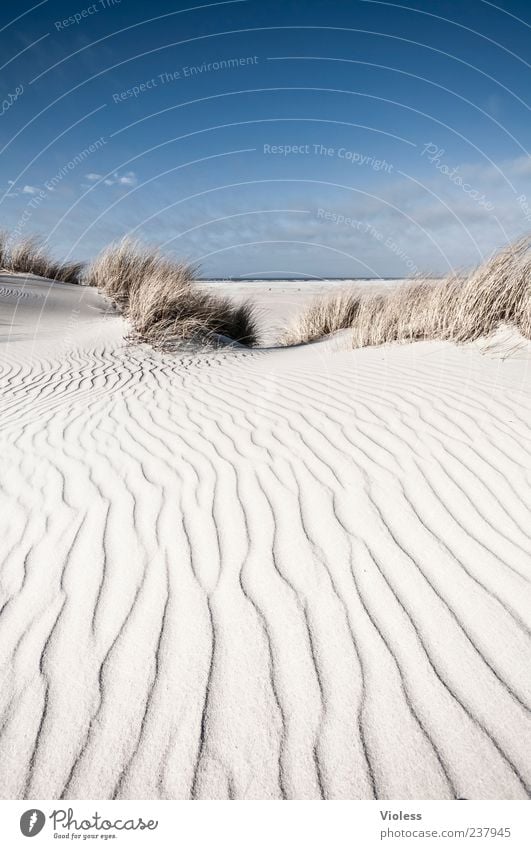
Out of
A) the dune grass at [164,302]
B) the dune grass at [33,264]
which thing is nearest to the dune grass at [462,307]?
the dune grass at [164,302]

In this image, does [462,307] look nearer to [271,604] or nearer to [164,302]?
[164,302]

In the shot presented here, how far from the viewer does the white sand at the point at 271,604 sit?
4.62 ft

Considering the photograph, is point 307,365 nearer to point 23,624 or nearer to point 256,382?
point 256,382

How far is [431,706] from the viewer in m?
1.53

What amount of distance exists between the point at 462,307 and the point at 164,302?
4.79 m

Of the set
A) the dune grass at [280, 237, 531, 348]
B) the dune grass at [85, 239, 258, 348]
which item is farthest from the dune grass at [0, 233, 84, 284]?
the dune grass at [280, 237, 531, 348]

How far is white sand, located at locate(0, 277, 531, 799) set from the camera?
141cm

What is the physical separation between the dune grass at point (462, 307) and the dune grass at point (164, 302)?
269cm

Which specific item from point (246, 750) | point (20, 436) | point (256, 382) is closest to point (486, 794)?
point (246, 750)

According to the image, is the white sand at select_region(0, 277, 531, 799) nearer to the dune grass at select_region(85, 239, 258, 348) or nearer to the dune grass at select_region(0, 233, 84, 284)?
the dune grass at select_region(85, 239, 258, 348)

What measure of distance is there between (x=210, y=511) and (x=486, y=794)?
65.4 inches

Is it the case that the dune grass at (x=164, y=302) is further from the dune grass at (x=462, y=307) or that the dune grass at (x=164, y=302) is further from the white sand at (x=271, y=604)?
the white sand at (x=271, y=604)

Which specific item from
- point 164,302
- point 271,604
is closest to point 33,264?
point 164,302

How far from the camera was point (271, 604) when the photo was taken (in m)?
1.96
